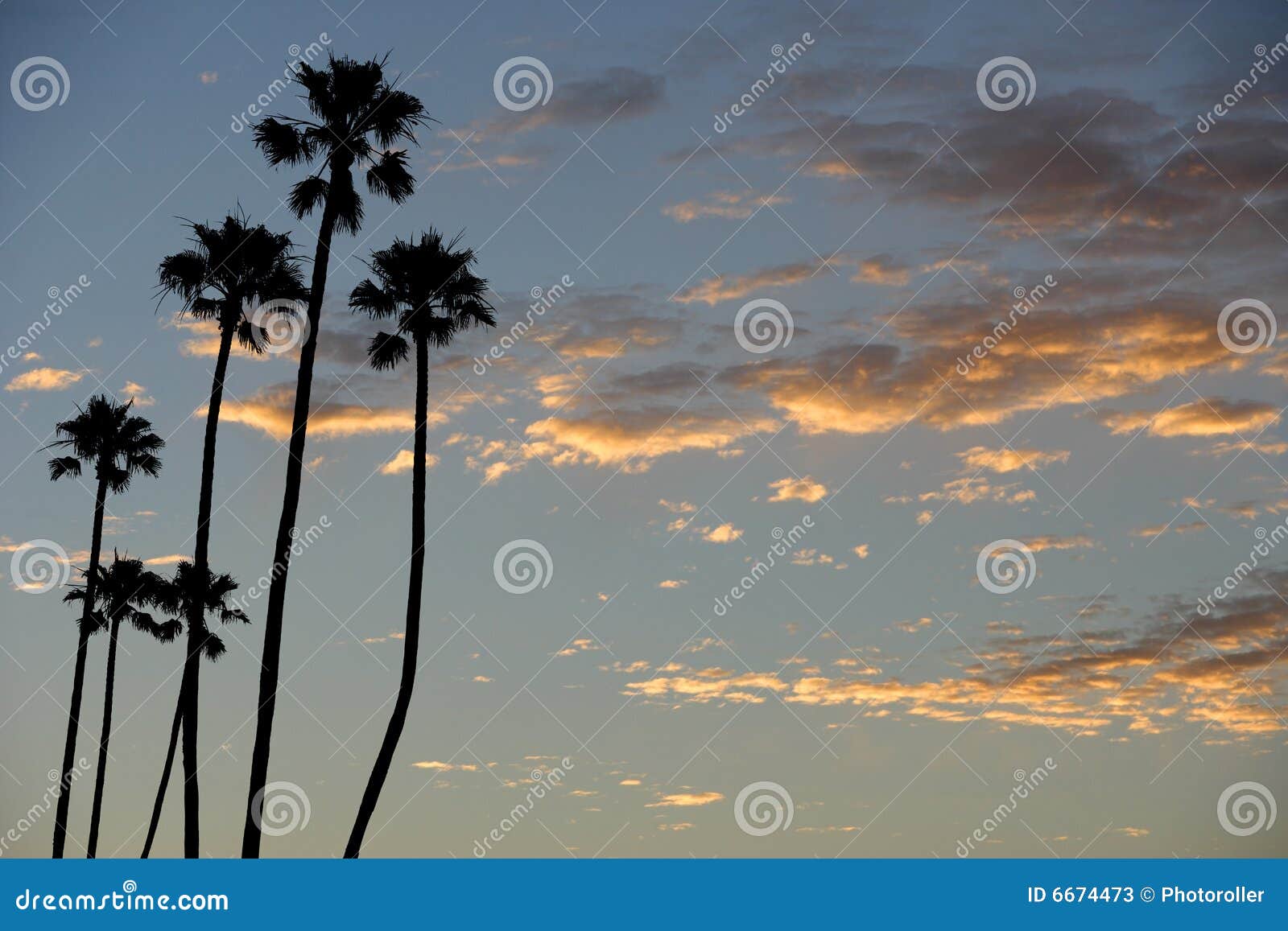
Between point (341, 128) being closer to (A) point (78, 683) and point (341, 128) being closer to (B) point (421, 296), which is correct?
(B) point (421, 296)

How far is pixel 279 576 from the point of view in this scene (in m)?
28.4

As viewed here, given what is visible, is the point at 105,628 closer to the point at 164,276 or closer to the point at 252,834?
the point at 164,276

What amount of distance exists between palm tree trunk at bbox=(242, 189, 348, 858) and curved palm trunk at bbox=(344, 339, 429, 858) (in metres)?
2.76

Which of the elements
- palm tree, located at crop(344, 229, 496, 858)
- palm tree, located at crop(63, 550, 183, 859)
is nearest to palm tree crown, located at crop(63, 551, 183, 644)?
palm tree, located at crop(63, 550, 183, 859)

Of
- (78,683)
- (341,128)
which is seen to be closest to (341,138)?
(341,128)

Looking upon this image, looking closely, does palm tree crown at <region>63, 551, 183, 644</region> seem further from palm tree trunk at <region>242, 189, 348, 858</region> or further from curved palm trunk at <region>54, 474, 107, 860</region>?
palm tree trunk at <region>242, 189, 348, 858</region>

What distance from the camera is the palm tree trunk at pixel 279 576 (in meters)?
27.5

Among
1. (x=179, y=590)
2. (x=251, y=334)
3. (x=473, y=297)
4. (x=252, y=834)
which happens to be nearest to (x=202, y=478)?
(x=251, y=334)

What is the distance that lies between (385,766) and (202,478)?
1057 cm

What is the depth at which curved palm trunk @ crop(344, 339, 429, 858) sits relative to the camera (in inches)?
1171

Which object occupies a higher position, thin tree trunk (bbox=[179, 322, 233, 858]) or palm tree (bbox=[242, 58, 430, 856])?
palm tree (bbox=[242, 58, 430, 856])

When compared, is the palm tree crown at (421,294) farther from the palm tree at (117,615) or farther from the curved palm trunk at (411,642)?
the palm tree at (117,615)

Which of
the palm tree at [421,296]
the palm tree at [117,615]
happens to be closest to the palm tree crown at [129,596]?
the palm tree at [117,615]

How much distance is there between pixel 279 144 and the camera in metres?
32.6
